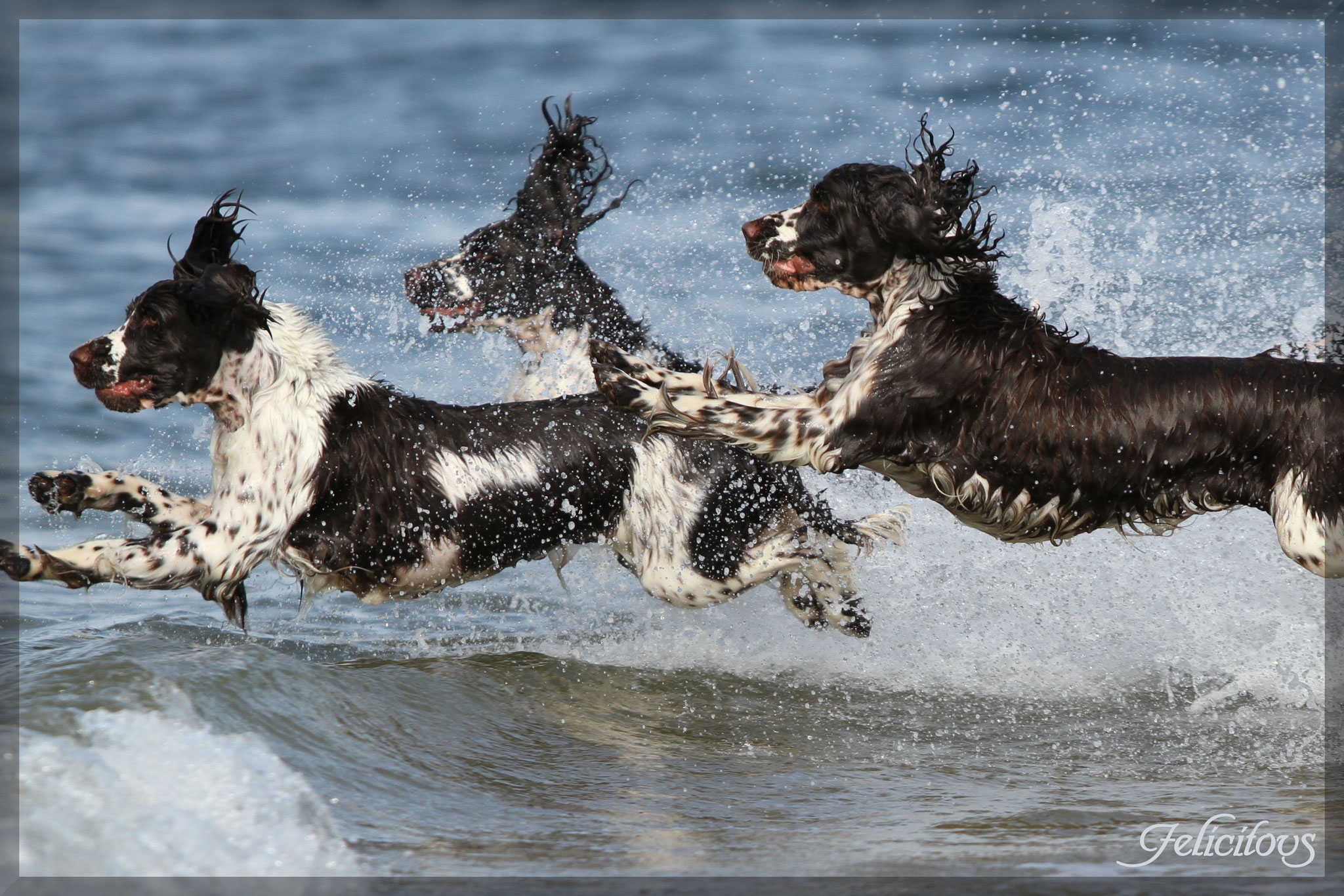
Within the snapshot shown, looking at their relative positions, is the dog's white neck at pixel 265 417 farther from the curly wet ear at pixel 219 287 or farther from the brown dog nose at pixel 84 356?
the brown dog nose at pixel 84 356

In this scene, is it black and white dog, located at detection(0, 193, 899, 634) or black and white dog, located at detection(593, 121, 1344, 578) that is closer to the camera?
black and white dog, located at detection(593, 121, 1344, 578)

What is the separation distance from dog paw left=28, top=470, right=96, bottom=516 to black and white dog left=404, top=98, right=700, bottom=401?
2.27 meters

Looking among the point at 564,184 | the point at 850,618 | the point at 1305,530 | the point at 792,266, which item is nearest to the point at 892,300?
the point at 792,266

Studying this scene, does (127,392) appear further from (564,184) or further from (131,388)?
(564,184)

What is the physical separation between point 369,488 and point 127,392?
0.93 meters

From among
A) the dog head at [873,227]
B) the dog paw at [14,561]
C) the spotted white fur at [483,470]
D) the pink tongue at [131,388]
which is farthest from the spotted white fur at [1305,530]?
the dog paw at [14,561]

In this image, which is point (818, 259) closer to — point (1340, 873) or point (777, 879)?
point (777, 879)

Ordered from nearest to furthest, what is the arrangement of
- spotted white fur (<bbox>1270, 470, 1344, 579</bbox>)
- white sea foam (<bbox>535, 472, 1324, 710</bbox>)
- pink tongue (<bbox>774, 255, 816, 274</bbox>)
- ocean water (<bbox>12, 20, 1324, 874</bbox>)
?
ocean water (<bbox>12, 20, 1324, 874</bbox>), spotted white fur (<bbox>1270, 470, 1344, 579</bbox>), pink tongue (<bbox>774, 255, 816, 274</bbox>), white sea foam (<bbox>535, 472, 1324, 710</bbox>)

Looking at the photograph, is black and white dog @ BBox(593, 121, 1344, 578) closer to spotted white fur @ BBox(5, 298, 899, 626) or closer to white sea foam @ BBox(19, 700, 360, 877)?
spotted white fur @ BBox(5, 298, 899, 626)

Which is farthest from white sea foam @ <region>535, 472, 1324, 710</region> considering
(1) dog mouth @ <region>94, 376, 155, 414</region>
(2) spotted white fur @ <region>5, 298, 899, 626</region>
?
(1) dog mouth @ <region>94, 376, 155, 414</region>

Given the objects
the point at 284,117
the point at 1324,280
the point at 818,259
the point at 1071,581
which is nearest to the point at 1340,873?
the point at 818,259

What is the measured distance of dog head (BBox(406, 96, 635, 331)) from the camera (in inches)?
253

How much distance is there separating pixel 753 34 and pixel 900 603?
12388 millimetres

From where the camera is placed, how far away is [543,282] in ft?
21.2
